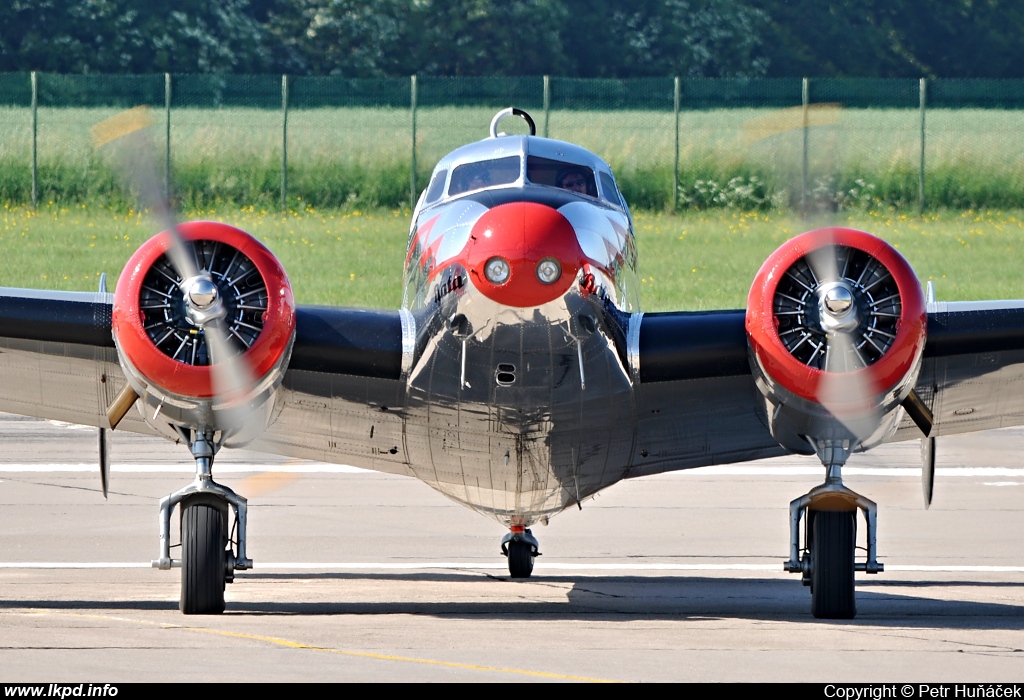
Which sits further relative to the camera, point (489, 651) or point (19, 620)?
point (19, 620)

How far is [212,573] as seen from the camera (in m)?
10.3

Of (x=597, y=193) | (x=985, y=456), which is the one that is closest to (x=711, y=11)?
(x=985, y=456)

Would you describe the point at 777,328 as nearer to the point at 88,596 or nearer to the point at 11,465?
the point at 88,596

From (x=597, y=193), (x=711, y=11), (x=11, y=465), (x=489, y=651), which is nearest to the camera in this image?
(x=489, y=651)

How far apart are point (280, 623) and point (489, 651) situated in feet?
5.82

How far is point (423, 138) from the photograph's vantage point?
3550cm

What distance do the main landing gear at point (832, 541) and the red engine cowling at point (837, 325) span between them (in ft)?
1.85

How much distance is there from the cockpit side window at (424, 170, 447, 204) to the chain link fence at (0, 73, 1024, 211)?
2246cm

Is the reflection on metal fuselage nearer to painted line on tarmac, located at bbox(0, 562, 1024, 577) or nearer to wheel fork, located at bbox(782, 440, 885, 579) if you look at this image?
wheel fork, located at bbox(782, 440, 885, 579)

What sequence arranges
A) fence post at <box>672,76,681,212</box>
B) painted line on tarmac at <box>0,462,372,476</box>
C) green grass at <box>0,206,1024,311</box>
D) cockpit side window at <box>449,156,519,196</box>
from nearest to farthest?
cockpit side window at <box>449,156,519,196</box>
painted line on tarmac at <box>0,462,372,476</box>
green grass at <box>0,206,1024,311</box>
fence post at <box>672,76,681,212</box>

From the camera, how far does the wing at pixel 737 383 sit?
33.4ft

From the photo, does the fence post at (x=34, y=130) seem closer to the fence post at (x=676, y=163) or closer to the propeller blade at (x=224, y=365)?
the fence post at (x=676, y=163)

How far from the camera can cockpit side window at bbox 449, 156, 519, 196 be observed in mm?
10727
